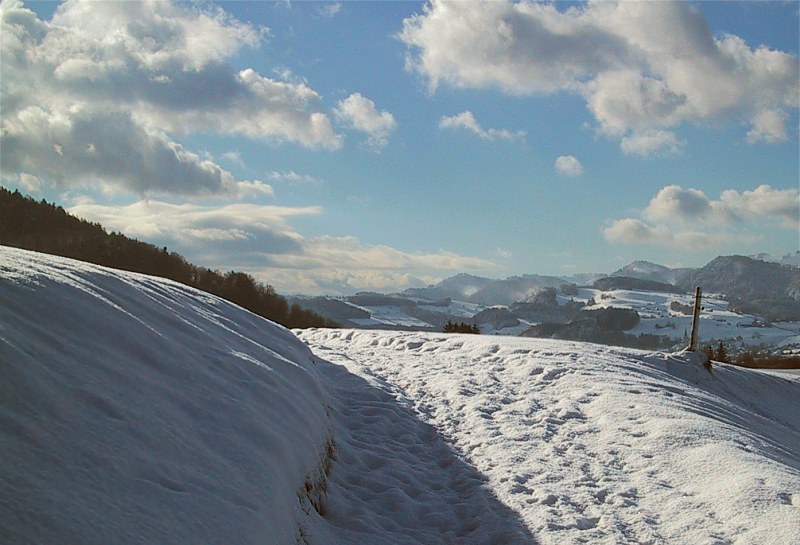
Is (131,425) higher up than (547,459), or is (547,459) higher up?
(131,425)

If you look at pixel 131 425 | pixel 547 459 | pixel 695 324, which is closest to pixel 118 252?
pixel 695 324

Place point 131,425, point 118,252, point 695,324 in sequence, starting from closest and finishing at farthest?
point 131,425 → point 695,324 → point 118,252

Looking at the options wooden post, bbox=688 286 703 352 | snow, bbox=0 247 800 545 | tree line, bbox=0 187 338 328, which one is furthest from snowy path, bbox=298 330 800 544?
tree line, bbox=0 187 338 328

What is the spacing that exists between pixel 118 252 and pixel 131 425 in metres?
49.6

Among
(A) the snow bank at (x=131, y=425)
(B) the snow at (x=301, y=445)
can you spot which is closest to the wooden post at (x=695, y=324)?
(B) the snow at (x=301, y=445)

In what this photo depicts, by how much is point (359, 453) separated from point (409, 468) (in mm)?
847

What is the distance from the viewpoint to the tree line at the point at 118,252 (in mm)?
45625

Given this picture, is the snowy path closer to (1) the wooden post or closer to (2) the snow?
(2) the snow

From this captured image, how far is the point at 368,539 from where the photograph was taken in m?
6.39

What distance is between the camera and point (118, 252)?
48.3m

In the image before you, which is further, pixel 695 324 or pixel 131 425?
pixel 695 324

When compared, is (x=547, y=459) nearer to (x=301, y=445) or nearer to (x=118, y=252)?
(x=301, y=445)

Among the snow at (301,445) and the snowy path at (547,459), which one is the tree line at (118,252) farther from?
the snow at (301,445)

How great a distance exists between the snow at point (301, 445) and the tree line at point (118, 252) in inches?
1441
